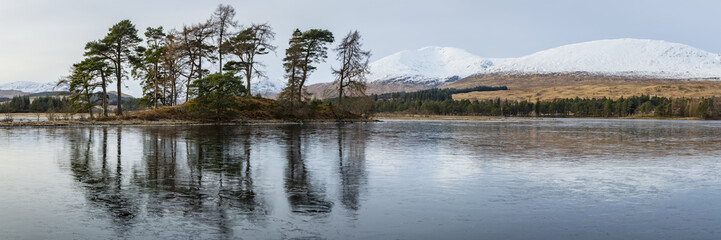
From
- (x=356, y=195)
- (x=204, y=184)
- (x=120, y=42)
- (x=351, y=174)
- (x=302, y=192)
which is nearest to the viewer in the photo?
(x=356, y=195)

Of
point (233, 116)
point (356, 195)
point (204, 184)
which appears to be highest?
point (233, 116)

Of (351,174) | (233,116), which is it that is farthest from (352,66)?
(351,174)

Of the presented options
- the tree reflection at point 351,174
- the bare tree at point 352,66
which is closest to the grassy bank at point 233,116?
the bare tree at point 352,66

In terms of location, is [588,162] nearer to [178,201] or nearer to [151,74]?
[178,201]

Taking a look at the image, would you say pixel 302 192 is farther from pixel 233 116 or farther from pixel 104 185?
pixel 233 116

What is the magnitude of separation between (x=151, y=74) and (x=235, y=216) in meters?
67.1

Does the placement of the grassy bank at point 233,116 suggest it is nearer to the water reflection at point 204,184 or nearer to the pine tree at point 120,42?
the pine tree at point 120,42

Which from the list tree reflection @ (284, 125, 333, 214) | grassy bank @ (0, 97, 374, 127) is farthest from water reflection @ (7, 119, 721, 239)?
grassy bank @ (0, 97, 374, 127)

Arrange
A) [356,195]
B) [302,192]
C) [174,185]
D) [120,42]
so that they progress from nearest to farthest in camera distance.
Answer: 1. [356,195]
2. [302,192]
3. [174,185]
4. [120,42]

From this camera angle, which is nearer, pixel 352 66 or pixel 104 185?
pixel 104 185

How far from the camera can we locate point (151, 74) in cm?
7188

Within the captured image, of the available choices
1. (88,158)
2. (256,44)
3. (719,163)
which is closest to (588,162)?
(719,163)

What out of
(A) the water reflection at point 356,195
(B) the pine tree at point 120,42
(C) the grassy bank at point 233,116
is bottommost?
(A) the water reflection at point 356,195

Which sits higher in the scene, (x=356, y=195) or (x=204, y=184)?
(x=204, y=184)
